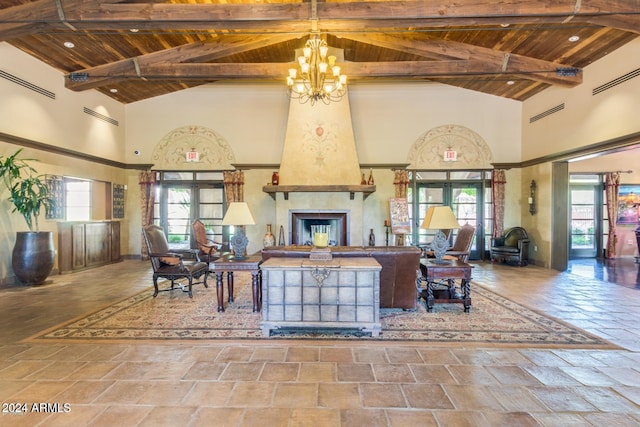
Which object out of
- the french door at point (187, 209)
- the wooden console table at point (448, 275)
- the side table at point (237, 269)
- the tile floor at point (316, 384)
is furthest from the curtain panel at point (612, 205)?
the french door at point (187, 209)

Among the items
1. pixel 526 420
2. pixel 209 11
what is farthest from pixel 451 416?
pixel 209 11

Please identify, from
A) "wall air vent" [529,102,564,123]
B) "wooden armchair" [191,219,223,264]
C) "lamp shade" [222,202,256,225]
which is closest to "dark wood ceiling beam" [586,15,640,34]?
"wall air vent" [529,102,564,123]

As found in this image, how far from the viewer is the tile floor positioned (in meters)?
1.98

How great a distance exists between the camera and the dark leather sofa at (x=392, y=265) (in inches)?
150

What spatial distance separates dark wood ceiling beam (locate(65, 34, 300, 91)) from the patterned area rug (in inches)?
174

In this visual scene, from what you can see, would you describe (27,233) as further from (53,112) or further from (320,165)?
(320,165)

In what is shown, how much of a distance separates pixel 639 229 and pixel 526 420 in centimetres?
895

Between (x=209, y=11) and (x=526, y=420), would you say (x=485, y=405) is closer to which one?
(x=526, y=420)

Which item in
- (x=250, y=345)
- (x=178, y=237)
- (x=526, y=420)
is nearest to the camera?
(x=526, y=420)

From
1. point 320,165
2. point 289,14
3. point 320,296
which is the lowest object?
point 320,296

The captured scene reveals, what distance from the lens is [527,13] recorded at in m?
4.30

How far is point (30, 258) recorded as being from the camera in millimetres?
5320

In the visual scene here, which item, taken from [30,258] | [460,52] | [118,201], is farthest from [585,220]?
[30,258]

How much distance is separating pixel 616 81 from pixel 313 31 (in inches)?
206
